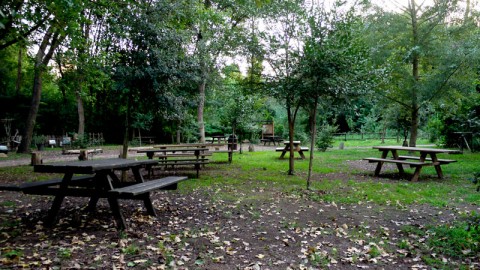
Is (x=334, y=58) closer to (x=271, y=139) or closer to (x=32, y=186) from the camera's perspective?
(x=32, y=186)

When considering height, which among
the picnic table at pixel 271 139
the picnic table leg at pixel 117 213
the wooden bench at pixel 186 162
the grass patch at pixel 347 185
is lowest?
the grass patch at pixel 347 185

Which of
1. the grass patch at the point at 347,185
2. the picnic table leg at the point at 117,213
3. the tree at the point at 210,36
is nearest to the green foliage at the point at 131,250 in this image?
the picnic table leg at the point at 117,213

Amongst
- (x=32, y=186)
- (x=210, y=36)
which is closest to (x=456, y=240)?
(x=32, y=186)

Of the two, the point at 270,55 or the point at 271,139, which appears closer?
the point at 270,55

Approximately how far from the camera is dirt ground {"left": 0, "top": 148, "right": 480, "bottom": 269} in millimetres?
3289

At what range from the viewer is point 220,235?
4.13m

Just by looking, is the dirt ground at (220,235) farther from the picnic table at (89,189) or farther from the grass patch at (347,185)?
the grass patch at (347,185)

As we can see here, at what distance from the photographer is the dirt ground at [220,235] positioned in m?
3.29

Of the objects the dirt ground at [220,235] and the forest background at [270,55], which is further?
the forest background at [270,55]

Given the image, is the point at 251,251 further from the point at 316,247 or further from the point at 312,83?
the point at 312,83

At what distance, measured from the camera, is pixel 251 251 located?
3.63m

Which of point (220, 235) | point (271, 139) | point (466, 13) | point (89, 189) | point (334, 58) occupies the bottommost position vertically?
point (220, 235)

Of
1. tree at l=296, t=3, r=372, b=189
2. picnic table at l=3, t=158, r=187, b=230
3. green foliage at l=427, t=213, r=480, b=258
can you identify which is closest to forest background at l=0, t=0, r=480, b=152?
tree at l=296, t=3, r=372, b=189

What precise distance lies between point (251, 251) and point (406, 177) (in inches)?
283
